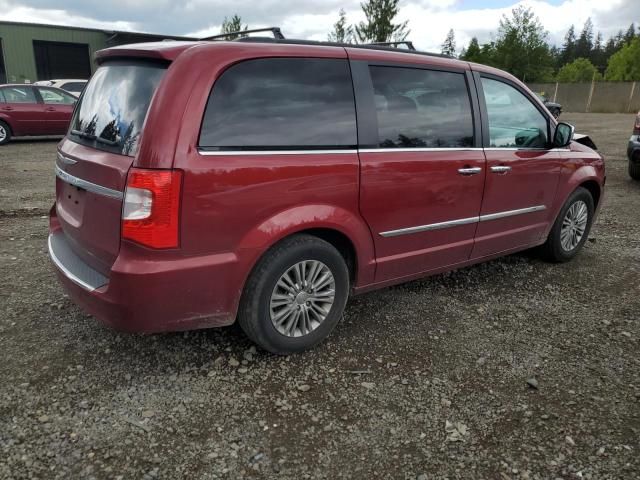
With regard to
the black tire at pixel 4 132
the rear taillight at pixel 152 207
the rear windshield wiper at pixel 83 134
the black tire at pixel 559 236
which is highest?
the rear windshield wiper at pixel 83 134

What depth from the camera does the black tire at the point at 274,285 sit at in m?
2.83

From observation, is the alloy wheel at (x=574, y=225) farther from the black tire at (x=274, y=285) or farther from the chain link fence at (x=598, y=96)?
the chain link fence at (x=598, y=96)

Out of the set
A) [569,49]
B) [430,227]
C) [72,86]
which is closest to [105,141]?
[430,227]

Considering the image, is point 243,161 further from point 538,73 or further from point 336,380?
point 538,73

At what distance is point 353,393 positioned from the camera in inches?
110

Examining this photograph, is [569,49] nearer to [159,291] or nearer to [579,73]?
[579,73]

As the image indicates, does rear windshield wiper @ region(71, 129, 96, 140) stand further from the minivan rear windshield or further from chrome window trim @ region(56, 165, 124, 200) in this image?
chrome window trim @ region(56, 165, 124, 200)

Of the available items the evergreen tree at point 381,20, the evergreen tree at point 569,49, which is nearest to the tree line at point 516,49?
the evergreen tree at point 381,20

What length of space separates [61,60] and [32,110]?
1639 cm

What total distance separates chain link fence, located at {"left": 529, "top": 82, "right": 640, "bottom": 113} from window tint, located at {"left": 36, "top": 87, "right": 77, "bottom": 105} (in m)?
33.1

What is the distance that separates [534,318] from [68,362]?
3.09 meters

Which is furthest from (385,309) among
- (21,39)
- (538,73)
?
(538,73)

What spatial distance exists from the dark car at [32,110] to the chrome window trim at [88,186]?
1065 cm

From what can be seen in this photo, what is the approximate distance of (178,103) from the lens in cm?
248
